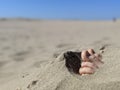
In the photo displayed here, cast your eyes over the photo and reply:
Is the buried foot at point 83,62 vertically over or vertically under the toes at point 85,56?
under

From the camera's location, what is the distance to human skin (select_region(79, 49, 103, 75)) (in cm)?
235

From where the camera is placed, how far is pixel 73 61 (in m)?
2.55

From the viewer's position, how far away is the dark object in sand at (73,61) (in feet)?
8.05

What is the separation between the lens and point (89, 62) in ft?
8.01

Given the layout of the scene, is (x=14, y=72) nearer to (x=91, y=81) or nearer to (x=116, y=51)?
(x=116, y=51)

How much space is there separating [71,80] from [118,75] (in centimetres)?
31

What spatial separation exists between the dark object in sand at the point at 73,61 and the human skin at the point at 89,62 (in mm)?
51

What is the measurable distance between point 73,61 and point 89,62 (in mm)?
154

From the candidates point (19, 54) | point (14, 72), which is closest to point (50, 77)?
point (14, 72)

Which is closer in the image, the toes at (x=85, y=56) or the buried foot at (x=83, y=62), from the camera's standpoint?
the buried foot at (x=83, y=62)

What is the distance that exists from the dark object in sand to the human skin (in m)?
0.05

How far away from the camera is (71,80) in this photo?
2.22 meters

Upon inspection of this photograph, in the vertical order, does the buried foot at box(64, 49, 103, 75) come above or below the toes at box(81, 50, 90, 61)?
below

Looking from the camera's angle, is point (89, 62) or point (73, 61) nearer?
point (89, 62)
